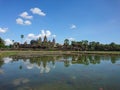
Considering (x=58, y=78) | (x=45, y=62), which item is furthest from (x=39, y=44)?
(x=58, y=78)

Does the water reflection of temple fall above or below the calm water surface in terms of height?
above

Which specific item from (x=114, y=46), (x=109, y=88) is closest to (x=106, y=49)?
(x=114, y=46)

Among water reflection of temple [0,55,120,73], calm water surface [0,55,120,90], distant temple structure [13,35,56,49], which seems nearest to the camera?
calm water surface [0,55,120,90]

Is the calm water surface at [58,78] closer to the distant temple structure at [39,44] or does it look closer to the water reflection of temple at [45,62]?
the water reflection of temple at [45,62]

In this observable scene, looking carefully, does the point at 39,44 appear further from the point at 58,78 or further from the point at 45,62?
the point at 58,78

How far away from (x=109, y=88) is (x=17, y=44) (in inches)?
4560

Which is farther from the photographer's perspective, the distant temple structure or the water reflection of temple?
the distant temple structure

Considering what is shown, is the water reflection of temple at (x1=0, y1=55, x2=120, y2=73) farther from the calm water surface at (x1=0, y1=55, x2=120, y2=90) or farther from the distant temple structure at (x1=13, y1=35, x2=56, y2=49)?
the distant temple structure at (x1=13, y1=35, x2=56, y2=49)

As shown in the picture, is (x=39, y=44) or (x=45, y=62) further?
(x=39, y=44)

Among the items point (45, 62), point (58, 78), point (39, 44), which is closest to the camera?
point (58, 78)

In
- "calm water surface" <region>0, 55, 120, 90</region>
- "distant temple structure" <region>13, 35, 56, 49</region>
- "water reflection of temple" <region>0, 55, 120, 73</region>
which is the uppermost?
"distant temple structure" <region>13, 35, 56, 49</region>

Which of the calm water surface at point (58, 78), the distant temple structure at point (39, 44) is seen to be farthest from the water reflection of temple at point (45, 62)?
the distant temple structure at point (39, 44)

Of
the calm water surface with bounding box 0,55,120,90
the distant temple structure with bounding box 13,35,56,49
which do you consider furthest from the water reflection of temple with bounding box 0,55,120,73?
the distant temple structure with bounding box 13,35,56,49

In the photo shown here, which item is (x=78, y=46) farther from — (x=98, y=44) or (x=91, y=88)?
(x=91, y=88)
